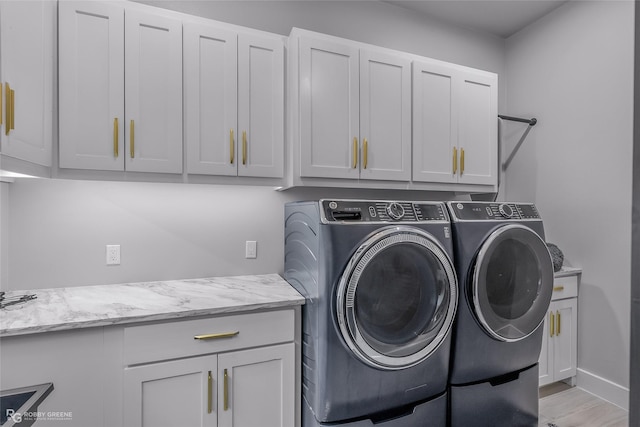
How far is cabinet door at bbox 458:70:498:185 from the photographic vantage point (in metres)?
2.46

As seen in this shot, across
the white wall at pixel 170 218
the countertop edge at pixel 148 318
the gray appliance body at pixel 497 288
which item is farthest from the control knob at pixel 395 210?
the white wall at pixel 170 218

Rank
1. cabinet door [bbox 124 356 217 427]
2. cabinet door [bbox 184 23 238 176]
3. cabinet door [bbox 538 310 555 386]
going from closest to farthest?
1. cabinet door [bbox 124 356 217 427]
2. cabinet door [bbox 184 23 238 176]
3. cabinet door [bbox 538 310 555 386]

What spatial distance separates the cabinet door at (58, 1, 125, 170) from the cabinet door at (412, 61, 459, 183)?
174cm

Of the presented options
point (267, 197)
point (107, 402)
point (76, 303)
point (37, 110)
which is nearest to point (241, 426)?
point (107, 402)

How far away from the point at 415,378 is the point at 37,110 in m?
2.13

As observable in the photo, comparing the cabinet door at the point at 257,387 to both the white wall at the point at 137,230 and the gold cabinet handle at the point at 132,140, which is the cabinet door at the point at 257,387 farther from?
the gold cabinet handle at the point at 132,140

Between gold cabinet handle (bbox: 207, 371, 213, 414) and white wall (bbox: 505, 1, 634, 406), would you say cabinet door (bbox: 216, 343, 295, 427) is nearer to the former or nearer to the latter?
gold cabinet handle (bbox: 207, 371, 213, 414)

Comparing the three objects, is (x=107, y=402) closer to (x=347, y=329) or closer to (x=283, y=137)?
(x=347, y=329)

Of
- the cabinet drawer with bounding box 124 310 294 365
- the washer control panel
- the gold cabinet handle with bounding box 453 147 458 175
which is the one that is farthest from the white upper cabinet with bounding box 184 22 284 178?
the gold cabinet handle with bounding box 453 147 458 175

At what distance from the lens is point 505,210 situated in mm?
2012

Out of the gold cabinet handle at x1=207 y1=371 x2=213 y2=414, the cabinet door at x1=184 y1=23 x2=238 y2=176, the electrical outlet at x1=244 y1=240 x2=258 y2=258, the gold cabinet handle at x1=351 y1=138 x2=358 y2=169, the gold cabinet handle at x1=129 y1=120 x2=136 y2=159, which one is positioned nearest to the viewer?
the gold cabinet handle at x1=207 y1=371 x2=213 y2=414

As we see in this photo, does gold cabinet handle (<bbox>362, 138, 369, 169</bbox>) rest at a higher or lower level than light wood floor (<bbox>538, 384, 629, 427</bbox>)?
higher

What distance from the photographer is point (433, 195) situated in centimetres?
281

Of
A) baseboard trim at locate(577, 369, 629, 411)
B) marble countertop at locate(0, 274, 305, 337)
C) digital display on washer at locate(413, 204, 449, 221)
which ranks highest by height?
digital display on washer at locate(413, 204, 449, 221)
